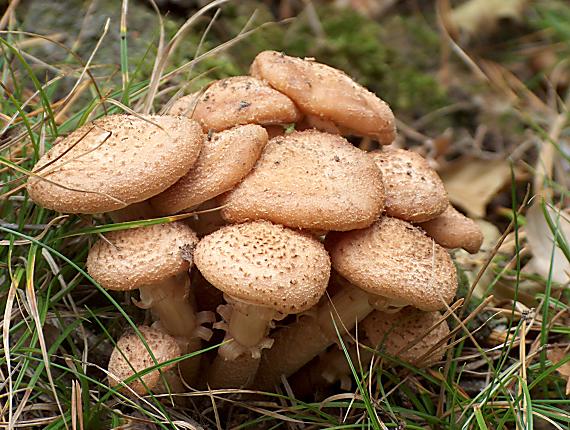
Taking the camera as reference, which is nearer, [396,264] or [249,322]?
[396,264]

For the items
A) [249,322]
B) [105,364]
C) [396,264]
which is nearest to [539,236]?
[396,264]

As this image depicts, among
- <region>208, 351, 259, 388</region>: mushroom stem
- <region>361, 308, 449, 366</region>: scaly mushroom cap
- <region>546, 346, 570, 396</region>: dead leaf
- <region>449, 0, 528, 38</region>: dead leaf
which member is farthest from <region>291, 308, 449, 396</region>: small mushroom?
<region>449, 0, 528, 38</region>: dead leaf

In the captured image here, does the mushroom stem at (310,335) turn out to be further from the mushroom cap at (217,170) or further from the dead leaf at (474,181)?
the dead leaf at (474,181)

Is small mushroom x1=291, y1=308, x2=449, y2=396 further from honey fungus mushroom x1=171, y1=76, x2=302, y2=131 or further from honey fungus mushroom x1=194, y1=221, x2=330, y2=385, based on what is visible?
honey fungus mushroom x1=171, y1=76, x2=302, y2=131

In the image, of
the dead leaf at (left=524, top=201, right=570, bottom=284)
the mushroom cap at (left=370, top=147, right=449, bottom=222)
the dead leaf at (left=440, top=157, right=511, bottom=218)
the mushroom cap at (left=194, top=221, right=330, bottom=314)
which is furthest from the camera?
the dead leaf at (left=440, top=157, right=511, bottom=218)

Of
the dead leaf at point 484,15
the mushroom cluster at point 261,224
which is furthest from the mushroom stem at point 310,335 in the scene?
the dead leaf at point 484,15

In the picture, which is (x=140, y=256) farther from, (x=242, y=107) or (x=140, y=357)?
(x=242, y=107)

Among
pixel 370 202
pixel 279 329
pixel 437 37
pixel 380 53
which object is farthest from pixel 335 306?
pixel 437 37

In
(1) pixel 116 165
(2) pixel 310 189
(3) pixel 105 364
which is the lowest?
(3) pixel 105 364
